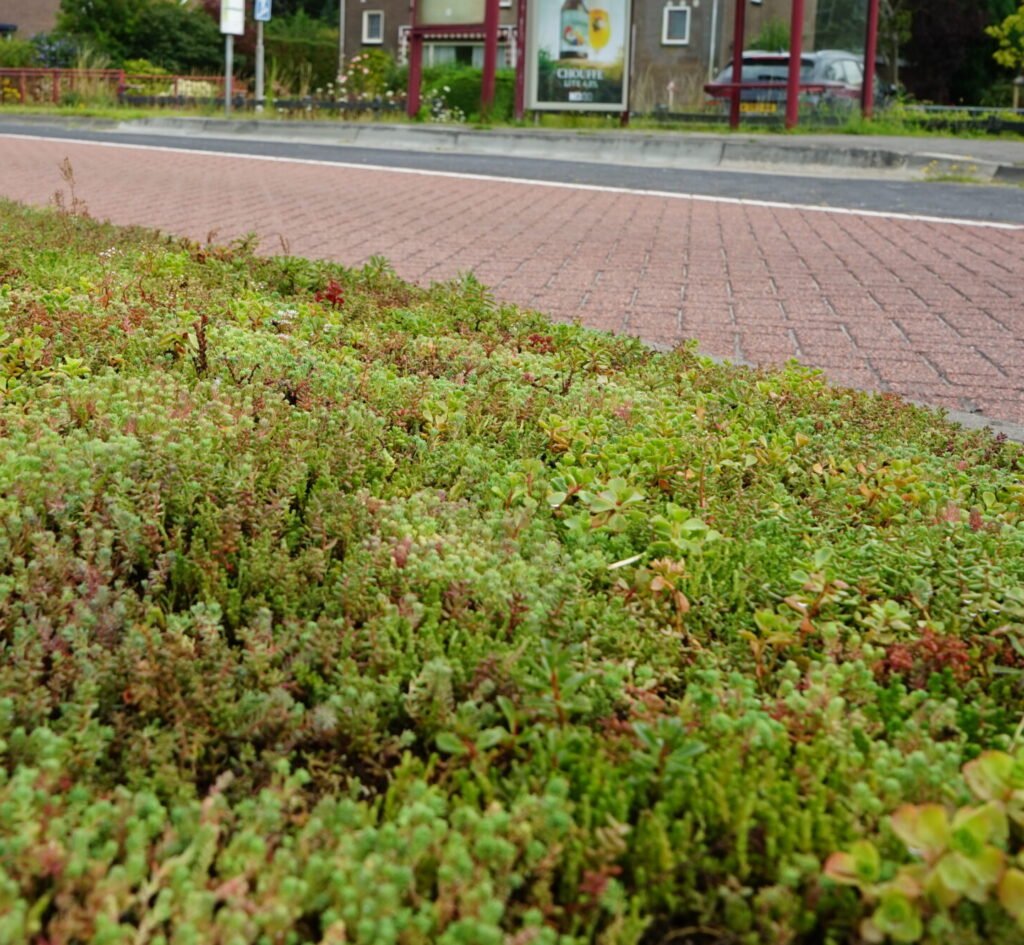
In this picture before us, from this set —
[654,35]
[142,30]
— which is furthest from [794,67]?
[142,30]

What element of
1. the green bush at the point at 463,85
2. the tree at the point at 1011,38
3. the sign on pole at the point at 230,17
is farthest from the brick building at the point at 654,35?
the tree at the point at 1011,38

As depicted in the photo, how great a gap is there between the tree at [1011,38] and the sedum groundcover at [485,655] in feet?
124

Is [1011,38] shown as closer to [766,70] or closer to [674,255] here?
[766,70]

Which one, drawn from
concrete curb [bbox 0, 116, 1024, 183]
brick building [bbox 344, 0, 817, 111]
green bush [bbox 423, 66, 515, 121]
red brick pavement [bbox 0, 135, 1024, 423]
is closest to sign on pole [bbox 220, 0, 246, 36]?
green bush [bbox 423, 66, 515, 121]

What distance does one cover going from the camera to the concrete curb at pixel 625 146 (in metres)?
14.0

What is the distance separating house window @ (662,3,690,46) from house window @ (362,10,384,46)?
12.6 metres

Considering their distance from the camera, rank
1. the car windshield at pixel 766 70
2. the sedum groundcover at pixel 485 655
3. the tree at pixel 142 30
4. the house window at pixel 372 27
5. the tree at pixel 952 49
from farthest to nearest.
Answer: the house window at pixel 372 27, the tree at pixel 952 49, the tree at pixel 142 30, the car windshield at pixel 766 70, the sedum groundcover at pixel 485 655

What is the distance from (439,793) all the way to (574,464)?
1.58 metres

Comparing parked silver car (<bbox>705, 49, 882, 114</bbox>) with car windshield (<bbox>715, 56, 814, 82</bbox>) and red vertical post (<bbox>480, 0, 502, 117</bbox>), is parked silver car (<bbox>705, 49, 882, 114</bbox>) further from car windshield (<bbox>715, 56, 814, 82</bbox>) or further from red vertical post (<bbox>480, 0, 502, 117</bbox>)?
red vertical post (<bbox>480, 0, 502, 117</bbox>)

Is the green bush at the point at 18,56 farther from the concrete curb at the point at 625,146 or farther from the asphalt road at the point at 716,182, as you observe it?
the asphalt road at the point at 716,182

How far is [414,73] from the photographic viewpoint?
21453 mm

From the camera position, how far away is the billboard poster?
67.6 feet

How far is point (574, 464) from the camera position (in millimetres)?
3332

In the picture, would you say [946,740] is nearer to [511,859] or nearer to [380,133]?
[511,859]
